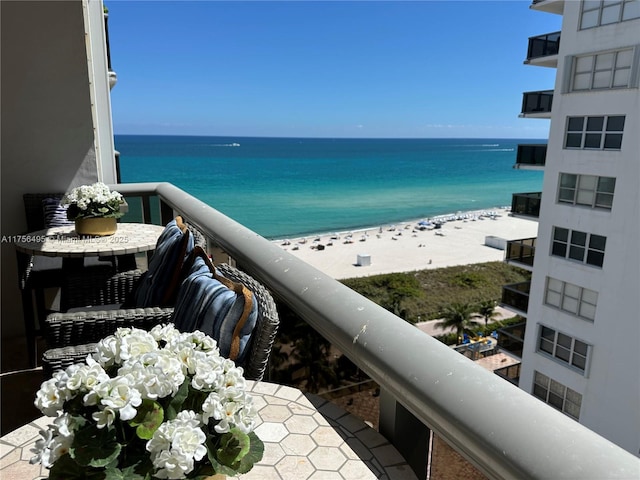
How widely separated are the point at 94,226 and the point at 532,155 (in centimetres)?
1248

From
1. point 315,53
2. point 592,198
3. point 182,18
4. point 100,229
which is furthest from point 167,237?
point 315,53

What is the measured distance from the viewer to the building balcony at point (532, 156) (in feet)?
42.0

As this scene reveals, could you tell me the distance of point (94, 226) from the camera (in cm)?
310

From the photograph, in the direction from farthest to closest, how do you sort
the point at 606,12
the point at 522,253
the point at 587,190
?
the point at 522,253 → the point at 587,190 → the point at 606,12

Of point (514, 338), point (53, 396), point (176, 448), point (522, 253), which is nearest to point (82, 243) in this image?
point (53, 396)

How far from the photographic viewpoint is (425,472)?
1.10 meters

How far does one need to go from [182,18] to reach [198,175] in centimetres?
1735

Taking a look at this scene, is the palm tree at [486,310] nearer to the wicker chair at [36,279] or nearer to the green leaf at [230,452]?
the wicker chair at [36,279]

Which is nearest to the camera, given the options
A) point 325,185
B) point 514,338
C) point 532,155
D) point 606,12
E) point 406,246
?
point 606,12

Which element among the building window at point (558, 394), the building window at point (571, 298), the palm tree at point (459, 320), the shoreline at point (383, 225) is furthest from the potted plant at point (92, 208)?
the shoreline at point (383, 225)

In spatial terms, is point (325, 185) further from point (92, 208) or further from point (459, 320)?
point (92, 208)

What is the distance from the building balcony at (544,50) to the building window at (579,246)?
4397 millimetres

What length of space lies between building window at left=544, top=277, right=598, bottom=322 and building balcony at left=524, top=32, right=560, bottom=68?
559 cm

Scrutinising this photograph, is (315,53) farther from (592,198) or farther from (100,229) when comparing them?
(100,229)
